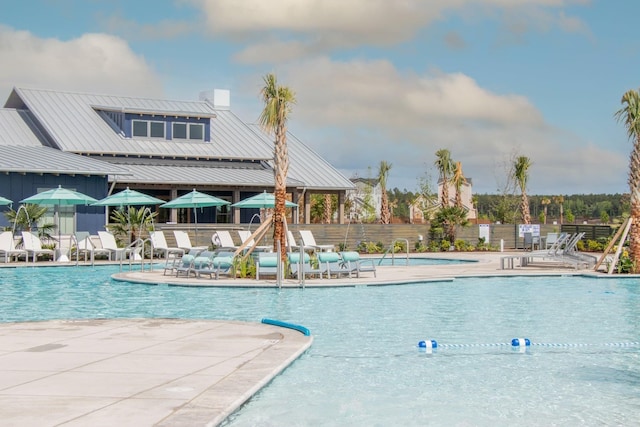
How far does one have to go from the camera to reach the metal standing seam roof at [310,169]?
1580 inches

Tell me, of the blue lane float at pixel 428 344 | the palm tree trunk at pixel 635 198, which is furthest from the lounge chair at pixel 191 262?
the palm tree trunk at pixel 635 198

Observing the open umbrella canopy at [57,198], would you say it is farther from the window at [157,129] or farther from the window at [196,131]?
the window at [196,131]

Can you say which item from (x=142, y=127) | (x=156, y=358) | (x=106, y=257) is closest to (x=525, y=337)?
(x=156, y=358)

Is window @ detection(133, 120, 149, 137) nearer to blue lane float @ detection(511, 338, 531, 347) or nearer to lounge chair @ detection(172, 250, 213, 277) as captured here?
lounge chair @ detection(172, 250, 213, 277)

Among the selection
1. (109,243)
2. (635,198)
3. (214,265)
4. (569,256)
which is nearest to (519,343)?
(214,265)

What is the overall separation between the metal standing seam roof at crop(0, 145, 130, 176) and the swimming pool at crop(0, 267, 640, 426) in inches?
385

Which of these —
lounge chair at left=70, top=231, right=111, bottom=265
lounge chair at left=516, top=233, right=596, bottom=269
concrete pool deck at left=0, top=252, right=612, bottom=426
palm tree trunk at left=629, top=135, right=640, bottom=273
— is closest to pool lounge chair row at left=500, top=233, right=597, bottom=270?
lounge chair at left=516, top=233, right=596, bottom=269

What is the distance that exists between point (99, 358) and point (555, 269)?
1784 cm

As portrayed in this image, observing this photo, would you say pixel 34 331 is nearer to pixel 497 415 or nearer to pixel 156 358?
pixel 156 358

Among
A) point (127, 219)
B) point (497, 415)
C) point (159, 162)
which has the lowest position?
point (497, 415)

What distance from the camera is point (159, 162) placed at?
124ft

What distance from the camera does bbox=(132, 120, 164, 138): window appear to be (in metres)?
38.7

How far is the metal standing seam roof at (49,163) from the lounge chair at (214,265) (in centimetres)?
1232

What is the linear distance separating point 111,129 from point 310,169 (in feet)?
33.6
